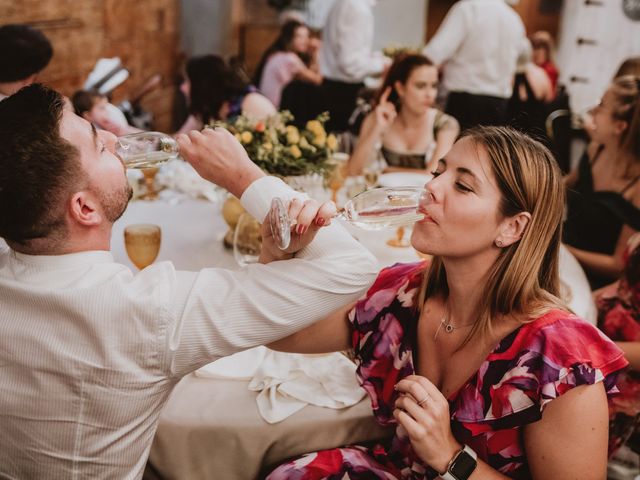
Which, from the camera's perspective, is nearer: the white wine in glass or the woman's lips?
the woman's lips

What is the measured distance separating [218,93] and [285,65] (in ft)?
7.20

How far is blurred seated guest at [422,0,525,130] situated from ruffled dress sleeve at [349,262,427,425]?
3598 mm

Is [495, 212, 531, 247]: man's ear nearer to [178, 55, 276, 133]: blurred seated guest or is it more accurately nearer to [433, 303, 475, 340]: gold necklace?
[433, 303, 475, 340]: gold necklace

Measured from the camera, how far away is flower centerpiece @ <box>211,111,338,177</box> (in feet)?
6.96

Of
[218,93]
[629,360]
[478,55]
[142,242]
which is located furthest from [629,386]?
[478,55]

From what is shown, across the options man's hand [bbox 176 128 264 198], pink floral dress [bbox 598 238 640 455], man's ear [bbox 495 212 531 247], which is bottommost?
pink floral dress [bbox 598 238 640 455]

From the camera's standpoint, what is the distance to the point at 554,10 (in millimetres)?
9352

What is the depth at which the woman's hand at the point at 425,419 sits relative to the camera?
1.19 meters

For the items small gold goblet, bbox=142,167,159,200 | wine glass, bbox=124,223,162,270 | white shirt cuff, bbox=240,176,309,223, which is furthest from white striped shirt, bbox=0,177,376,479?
small gold goblet, bbox=142,167,159,200

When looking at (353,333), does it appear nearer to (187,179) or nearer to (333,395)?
(333,395)

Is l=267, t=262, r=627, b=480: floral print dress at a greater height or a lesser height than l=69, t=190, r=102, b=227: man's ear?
lesser

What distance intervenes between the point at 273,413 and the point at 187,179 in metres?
1.68

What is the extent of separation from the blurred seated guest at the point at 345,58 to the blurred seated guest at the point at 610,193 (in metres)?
2.95

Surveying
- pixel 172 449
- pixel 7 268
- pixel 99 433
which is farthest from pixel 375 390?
pixel 7 268
